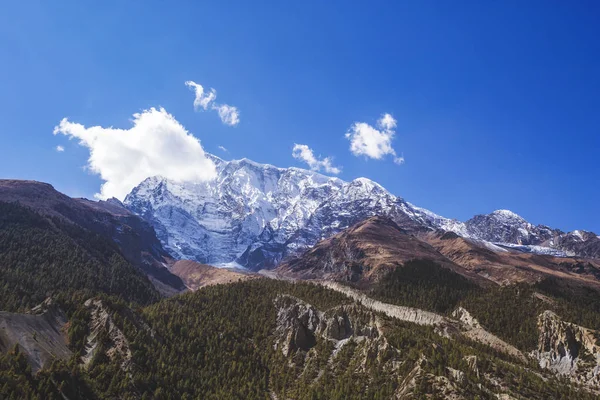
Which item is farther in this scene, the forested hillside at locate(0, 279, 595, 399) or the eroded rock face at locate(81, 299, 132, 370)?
the eroded rock face at locate(81, 299, 132, 370)

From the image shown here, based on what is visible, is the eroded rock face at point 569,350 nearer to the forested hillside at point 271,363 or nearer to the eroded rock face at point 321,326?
the forested hillside at point 271,363

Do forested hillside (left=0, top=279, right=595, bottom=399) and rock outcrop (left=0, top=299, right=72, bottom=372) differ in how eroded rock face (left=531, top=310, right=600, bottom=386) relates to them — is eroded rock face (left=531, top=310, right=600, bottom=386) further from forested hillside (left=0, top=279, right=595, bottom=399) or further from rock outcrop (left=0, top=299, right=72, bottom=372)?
rock outcrop (left=0, top=299, right=72, bottom=372)

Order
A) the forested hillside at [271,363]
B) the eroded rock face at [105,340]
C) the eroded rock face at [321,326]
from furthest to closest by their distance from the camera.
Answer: the eroded rock face at [321,326] < the eroded rock face at [105,340] < the forested hillside at [271,363]

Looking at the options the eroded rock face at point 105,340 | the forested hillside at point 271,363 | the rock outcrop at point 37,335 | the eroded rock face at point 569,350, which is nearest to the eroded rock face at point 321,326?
the forested hillside at point 271,363

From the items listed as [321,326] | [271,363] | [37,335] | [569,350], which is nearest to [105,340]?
[37,335]

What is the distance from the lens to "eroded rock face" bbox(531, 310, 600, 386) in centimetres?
14238

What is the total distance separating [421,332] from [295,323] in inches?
1834

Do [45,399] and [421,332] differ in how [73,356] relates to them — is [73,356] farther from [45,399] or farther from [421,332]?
[421,332]

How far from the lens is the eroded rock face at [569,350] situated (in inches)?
5605

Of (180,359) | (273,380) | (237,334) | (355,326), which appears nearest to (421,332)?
(355,326)

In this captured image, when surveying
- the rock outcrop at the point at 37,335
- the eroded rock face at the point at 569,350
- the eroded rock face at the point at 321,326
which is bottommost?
the rock outcrop at the point at 37,335

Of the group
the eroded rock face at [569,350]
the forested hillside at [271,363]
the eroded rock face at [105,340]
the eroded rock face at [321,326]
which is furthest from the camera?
the eroded rock face at [321,326]

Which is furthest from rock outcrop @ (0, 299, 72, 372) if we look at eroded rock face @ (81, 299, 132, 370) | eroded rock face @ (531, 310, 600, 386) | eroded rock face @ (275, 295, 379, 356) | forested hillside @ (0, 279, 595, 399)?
eroded rock face @ (531, 310, 600, 386)

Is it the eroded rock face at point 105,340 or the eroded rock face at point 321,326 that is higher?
the eroded rock face at point 321,326
